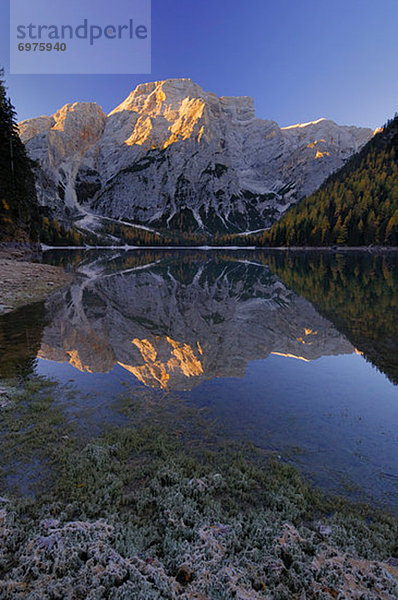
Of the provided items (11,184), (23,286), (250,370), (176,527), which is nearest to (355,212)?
(11,184)

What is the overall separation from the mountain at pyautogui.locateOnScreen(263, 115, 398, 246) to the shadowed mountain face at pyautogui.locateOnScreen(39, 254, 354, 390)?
132 m

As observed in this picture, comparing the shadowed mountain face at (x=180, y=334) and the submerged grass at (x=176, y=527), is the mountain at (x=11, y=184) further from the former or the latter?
the submerged grass at (x=176, y=527)

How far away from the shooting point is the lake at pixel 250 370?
331 inches

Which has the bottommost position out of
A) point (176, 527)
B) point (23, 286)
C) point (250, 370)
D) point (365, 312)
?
point (176, 527)

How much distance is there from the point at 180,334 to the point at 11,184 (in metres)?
70.6

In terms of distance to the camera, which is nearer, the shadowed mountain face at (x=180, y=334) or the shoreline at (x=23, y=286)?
the shadowed mountain face at (x=180, y=334)

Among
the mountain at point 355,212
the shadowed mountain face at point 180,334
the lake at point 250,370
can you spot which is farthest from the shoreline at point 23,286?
the mountain at point 355,212

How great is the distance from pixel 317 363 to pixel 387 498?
858cm

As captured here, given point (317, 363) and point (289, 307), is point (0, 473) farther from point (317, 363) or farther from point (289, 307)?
point (289, 307)

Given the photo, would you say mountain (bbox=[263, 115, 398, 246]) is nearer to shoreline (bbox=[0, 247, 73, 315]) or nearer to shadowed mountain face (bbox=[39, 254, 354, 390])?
shadowed mountain face (bbox=[39, 254, 354, 390])

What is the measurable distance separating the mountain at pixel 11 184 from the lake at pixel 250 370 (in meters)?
49.2

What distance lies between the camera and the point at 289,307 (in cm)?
2634

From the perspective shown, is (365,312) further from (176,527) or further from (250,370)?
(176,527)

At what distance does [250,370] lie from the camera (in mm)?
13852
